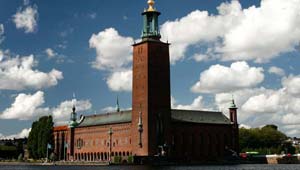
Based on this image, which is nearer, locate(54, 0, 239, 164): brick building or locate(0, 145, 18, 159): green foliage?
locate(54, 0, 239, 164): brick building

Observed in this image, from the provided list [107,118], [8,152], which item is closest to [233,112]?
[107,118]

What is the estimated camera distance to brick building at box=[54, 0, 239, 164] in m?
82.2

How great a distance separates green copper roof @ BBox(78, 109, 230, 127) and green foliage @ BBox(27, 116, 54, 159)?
6.28m

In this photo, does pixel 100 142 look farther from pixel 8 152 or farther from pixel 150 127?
pixel 8 152

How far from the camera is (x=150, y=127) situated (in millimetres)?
81500

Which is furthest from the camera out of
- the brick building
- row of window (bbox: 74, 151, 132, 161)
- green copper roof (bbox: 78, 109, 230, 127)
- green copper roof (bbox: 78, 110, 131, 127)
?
green copper roof (bbox: 78, 109, 230, 127)

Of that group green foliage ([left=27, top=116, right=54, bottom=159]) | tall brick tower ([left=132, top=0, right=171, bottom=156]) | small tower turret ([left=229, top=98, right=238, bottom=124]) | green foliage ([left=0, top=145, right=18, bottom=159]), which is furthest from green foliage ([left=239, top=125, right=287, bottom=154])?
green foliage ([left=0, top=145, right=18, bottom=159])

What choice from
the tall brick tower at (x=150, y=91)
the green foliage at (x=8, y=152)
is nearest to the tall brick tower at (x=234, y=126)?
the tall brick tower at (x=150, y=91)

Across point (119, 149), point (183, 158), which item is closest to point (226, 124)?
point (183, 158)

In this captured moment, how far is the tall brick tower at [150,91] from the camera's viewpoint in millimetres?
81688

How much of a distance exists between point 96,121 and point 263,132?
45064 millimetres

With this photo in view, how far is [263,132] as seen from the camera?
416 ft

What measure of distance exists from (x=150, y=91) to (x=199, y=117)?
1820 cm

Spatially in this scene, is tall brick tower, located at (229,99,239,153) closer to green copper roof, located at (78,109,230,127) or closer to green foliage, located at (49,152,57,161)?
green copper roof, located at (78,109,230,127)
